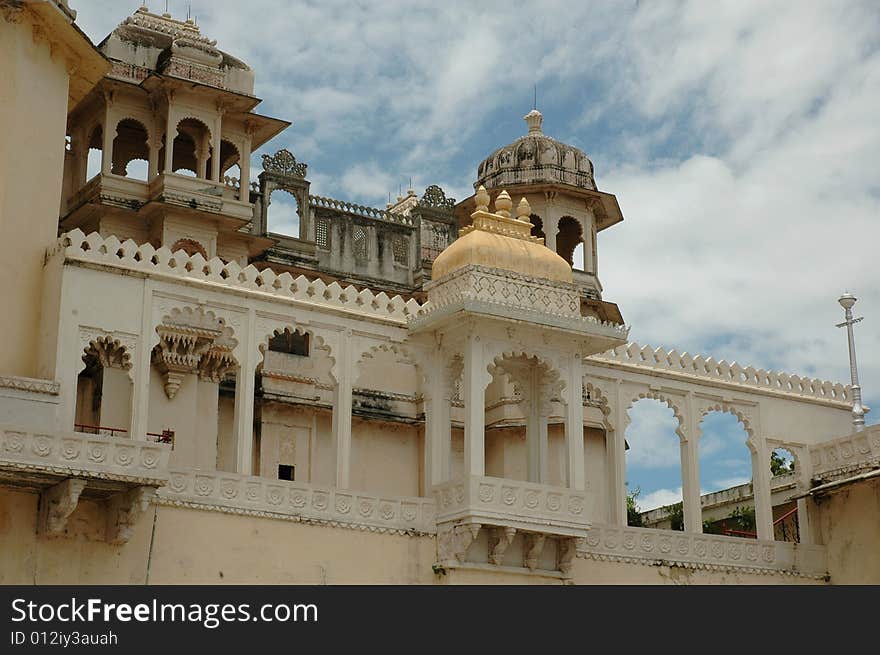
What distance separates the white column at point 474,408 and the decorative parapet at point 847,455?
23.8 ft

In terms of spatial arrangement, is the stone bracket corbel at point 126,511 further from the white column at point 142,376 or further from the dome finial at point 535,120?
the dome finial at point 535,120

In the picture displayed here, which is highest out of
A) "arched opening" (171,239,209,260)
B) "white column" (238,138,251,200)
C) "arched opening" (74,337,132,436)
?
"white column" (238,138,251,200)

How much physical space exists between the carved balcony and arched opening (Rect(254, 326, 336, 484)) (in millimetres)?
7561

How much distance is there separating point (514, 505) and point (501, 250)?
4.18 m

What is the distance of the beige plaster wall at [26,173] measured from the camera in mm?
22281

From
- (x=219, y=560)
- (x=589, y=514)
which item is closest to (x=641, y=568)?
(x=589, y=514)

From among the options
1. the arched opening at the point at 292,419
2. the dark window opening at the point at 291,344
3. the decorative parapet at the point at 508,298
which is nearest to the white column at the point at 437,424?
the decorative parapet at the point at 508,298

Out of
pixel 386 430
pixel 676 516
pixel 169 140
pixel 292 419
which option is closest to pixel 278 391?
pixel 292 419

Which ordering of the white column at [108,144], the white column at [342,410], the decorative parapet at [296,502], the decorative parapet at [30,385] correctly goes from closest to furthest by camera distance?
the decorative parapet at [30,385], the decorative parapet at [296,502], the white column at [342,410], the white column at [108,144]

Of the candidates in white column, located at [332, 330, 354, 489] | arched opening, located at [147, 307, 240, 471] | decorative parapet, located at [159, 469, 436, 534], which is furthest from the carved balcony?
arched opening, located at [147, 307, 240, 471]

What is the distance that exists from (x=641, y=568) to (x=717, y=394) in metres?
3.82

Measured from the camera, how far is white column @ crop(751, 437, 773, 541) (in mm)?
26781

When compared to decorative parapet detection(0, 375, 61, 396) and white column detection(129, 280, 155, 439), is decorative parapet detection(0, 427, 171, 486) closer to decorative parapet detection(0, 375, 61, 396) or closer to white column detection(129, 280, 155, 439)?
white column detection(129, 280, 155, 439)

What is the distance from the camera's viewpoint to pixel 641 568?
25.0 meters
